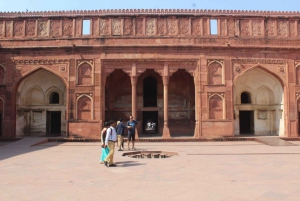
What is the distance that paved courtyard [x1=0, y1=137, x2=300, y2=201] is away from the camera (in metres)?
4.52

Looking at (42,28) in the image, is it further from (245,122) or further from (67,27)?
(245,122)

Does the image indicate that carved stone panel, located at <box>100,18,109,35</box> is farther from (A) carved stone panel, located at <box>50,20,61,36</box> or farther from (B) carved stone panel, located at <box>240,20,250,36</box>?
A: (B) carved stone panel, located at <box>240,20,250,36</box>

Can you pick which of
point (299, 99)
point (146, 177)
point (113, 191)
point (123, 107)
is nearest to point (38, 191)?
point (113, 191)

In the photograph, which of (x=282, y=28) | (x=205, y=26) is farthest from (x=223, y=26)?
(x=282, y=28)

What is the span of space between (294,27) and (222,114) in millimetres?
6387

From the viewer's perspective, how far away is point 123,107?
661 inches

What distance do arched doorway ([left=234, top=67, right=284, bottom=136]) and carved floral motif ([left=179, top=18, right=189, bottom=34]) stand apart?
4507 mm

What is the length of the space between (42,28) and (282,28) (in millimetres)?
13216

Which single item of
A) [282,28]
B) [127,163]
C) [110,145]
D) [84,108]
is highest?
[282,28]

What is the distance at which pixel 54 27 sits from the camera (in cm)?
1482

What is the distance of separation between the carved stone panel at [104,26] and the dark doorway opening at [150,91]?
409 cm

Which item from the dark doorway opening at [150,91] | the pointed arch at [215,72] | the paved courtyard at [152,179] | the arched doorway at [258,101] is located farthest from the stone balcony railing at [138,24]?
the paved courtyard at [152,179]

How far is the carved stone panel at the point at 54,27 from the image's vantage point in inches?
581

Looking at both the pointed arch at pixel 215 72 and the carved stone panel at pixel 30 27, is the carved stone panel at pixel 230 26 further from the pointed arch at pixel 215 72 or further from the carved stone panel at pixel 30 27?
the carved stone panel at pixel 30 27
